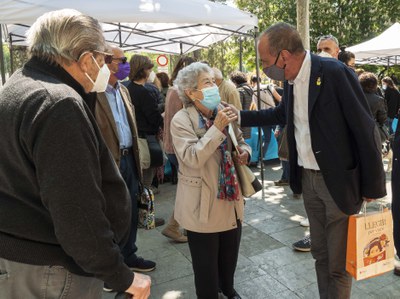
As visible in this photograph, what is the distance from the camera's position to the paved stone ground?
300 cm

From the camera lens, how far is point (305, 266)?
11.2 feet

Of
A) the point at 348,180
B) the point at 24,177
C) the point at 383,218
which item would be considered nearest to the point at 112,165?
the point at 24,177

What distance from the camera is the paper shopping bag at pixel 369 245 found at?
221cm

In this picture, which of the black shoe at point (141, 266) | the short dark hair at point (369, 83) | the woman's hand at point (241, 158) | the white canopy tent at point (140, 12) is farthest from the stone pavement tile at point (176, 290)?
the short dark hair at point (369, 83)

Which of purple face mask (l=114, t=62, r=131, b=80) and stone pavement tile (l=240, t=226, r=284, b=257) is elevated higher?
purple face mask (l=114, t=62, r=131, b=80)

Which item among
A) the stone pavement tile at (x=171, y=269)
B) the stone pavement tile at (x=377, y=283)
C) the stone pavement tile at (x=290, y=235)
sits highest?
the stone pavement tile at (x=377, y=283)

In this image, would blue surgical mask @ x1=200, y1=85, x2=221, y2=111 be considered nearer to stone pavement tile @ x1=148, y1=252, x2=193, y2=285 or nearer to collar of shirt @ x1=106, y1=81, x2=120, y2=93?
collar of shirt @ x1=106, y1=81, x2=120, y2=93

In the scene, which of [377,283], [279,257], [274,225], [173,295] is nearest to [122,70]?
[173,295]

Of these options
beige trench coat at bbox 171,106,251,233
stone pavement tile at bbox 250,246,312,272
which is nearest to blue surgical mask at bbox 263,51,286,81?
beige trench coat at bbox 171,106,251,233

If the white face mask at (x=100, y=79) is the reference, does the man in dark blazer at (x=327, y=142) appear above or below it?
below

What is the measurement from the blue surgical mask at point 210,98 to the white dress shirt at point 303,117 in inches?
20.2

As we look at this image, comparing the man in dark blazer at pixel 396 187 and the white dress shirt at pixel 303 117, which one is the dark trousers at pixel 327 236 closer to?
the white dress shirt at pixel 303 117

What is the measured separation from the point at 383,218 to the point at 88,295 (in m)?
1.79

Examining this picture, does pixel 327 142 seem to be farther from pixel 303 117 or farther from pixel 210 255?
pixel 210 255
